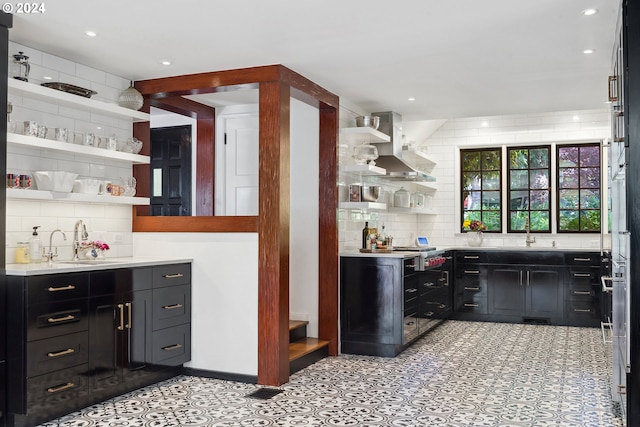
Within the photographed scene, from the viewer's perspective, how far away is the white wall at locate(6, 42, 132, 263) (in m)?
4.25

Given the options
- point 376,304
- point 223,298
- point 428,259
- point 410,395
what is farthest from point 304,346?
point 428,259

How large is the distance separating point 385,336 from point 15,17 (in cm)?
402

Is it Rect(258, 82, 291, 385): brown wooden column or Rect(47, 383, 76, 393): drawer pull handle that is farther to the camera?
Rect(258, 82, 291, 385): brown wooden column

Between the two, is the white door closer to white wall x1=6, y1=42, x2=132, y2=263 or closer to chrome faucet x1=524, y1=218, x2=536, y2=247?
white wall x1=6, y1=42, x2=132, y2=263

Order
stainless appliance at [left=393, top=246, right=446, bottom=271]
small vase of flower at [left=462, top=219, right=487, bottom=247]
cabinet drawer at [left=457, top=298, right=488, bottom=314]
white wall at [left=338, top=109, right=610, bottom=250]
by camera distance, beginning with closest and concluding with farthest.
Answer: stainless appliance at [left=393, top=246, right=446, bottom=271] → cabinet drawer at [left=457, top=298, right=488, bottom=314] → white wall at [left=338, top=109, right=610, bottom=250] → small vase of flower at [left=462, top=219, right=487, bottom=247]

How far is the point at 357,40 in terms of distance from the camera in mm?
4223

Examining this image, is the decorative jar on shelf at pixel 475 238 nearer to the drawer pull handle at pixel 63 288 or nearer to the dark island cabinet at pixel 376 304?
the dark island cabinet at pixel 376 304

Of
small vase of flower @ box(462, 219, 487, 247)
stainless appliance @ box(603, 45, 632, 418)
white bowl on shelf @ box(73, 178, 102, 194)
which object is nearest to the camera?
stainless appliance @ box(603, 45, 632, 418)

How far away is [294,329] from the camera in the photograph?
5.77 metres

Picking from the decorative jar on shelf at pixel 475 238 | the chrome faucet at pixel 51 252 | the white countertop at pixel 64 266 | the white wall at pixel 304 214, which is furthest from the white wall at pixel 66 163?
the decorative jar on shelf at pixel 475 238

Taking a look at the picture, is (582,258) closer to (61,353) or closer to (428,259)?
(428,259)

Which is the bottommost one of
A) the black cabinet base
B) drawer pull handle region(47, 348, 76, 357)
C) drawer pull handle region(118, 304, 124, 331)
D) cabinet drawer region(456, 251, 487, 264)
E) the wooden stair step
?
the black cabinet base

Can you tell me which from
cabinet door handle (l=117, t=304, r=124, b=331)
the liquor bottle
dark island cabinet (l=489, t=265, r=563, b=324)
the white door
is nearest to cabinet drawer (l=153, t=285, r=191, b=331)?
cabinet door handle (l=117, t=304, r=124, b=331)

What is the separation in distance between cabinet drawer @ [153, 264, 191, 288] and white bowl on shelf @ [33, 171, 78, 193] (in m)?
0.90
